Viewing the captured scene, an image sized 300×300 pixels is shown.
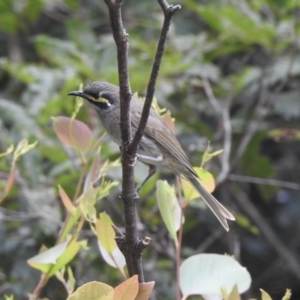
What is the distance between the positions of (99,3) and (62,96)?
1543 millimetres

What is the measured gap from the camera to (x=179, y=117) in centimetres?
366

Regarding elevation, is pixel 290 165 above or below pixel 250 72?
below

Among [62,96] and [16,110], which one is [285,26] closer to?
[62,96]

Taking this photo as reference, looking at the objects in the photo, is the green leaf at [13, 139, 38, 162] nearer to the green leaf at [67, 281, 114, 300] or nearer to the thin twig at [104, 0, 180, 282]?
the thin twig at [104, 0, 180, 282]

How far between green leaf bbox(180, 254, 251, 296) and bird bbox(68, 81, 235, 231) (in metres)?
0.63

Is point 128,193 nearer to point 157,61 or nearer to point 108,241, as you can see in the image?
point 108,241

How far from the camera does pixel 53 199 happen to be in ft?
10.8

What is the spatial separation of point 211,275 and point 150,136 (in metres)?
1.16

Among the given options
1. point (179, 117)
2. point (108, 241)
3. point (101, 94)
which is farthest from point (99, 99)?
point (179, 117)

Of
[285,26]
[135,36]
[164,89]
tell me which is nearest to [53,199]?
[164,89]

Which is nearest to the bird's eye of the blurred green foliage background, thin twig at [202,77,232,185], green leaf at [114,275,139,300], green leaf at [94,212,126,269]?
the blurred green foliage background

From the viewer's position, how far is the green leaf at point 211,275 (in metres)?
1.53

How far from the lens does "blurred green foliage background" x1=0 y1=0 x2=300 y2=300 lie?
323cm

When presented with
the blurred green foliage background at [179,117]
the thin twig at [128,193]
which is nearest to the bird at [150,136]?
the blurred green foliage background at [179,117]
